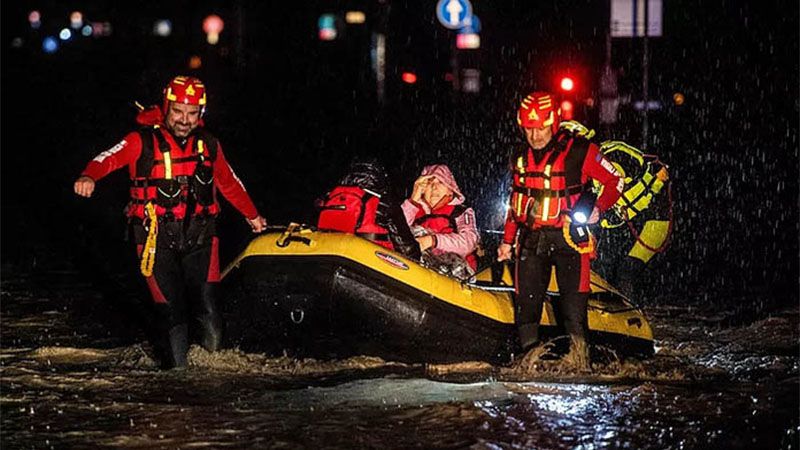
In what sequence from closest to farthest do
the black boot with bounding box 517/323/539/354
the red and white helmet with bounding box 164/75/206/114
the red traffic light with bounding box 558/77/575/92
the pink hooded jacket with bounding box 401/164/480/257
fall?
the red and white helmet with bounding box 164/75/206/114
the black boot with bounding box 517/323/539/354
the pink hooded jacket with bounding box 401/164/480/257
the red traffic light with bounding box 558/77/575/92

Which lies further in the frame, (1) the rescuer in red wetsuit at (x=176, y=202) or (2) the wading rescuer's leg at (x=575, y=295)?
(2) the wading rescuer's leg at (x=575, y=295)

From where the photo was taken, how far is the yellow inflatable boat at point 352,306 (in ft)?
28.5

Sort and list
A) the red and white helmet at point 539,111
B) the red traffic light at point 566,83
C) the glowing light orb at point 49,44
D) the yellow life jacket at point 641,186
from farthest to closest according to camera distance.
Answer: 1. the glowing light orb at point 49,44
2. the red traffic light at point 566,83
3. the yellow life jacket at point 641,186
4. the red and white helmet at point 539,111

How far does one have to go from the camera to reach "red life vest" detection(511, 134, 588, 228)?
851 cm

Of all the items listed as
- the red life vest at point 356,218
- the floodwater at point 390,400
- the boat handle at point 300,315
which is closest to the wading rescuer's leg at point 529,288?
the floodwater at point 390,400

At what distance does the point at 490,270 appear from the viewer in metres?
9.92

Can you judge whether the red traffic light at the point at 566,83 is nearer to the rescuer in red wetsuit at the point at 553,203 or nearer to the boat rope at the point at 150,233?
the rescuer in red wetsuit at the point at 553,203

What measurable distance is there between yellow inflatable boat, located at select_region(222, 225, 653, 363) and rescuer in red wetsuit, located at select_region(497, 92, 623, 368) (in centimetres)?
42

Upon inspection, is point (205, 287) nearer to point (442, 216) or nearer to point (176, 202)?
point (176, 202)

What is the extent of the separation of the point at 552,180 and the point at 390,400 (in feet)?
5.81

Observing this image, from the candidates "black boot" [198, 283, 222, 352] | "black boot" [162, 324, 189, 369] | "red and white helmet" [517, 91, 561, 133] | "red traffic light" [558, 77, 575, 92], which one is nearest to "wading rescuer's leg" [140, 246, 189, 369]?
"black boot" [162, 324, 189, 369]

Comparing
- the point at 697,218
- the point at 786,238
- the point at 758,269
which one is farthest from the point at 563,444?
the point at 697,218

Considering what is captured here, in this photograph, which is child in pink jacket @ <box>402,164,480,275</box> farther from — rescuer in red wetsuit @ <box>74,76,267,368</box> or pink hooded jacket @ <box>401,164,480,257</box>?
rescuer in red wetsuit @ <box>74,76,267,368</box>

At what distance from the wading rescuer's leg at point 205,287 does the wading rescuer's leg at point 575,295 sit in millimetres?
2266
